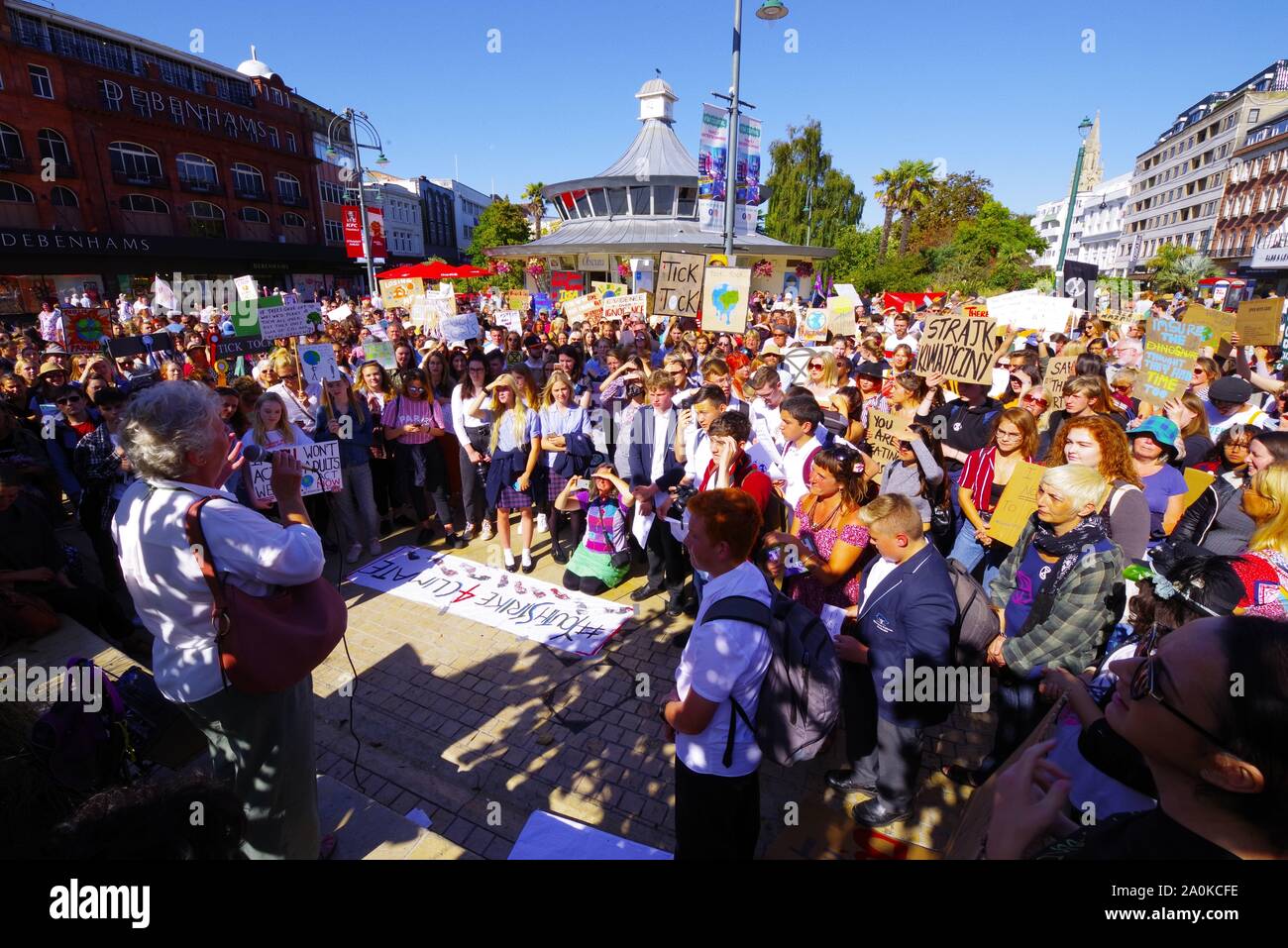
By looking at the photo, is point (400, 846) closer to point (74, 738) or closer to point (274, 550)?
point (74, 738)

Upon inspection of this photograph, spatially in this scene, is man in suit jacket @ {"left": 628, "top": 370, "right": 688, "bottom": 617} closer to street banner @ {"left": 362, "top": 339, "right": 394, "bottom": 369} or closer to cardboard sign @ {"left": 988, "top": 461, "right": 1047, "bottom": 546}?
cardboard sign @ {"left": 988, "top": 461, "right": 1047, "bottom": 546}

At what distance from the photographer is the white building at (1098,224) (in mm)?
92625

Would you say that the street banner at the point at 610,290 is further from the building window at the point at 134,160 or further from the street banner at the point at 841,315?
the building window at the point at 134,160

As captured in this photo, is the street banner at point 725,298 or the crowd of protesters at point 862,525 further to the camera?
the street banner at point 725,298

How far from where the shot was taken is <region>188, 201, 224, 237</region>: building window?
38938mm

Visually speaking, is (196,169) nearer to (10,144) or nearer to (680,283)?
(10,144)

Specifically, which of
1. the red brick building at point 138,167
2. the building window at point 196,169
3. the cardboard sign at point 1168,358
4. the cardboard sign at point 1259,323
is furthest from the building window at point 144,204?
the cardboard sign at point 1259,323

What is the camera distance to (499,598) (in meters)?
6.15

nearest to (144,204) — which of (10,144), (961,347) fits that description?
(10,144)

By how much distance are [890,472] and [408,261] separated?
2816 inches

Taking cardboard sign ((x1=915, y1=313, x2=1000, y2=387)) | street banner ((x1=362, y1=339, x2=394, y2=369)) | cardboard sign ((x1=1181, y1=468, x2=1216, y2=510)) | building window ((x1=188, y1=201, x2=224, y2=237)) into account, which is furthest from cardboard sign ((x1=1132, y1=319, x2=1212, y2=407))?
building window ((x1=188, y1=201, x2=224, y2=237))

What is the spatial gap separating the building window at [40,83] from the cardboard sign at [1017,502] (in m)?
48.7

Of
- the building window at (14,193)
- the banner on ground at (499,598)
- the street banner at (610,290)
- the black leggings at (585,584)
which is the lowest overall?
the banner on ground at (499,598)

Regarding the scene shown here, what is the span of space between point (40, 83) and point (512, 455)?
45.2 metres
